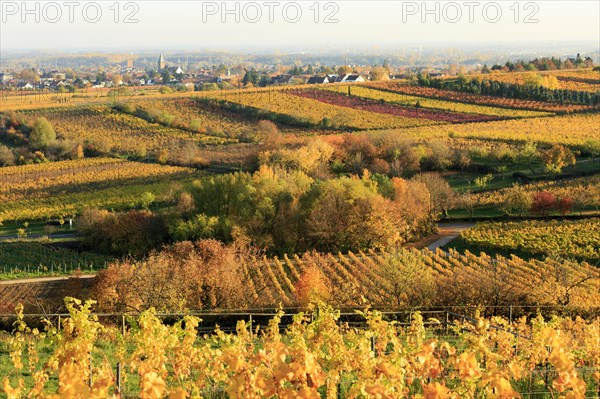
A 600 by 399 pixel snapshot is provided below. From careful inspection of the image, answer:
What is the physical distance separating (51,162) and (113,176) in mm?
9404

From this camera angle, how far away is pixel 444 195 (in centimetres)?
3588

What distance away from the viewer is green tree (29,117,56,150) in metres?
60.0

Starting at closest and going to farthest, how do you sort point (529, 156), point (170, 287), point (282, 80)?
1. point (170, 287)
2. point (529, 156)
3. point (282, 80)

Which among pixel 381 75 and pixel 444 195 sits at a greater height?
pixel 381 75

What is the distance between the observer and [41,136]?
61250 mm

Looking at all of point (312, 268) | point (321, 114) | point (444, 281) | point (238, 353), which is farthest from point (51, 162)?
point (238, 353)

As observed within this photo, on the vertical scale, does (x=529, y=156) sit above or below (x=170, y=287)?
above

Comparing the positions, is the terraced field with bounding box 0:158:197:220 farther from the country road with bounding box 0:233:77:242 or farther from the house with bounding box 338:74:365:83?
the house with bounding box 338:74:365:83

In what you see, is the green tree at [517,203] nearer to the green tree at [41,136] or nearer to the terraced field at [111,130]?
the terraced field at [111,130]

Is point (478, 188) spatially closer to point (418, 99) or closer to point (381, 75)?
point (418, 99)

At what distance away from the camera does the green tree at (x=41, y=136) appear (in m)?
60.0

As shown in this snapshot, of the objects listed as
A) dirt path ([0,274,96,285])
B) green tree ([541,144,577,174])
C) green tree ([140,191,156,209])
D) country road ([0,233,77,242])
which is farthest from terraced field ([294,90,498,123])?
dirt path ([0,274,96,285])

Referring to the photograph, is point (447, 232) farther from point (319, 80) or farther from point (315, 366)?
point (319, 80)

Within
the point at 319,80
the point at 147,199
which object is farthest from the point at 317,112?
the point at 147,199
